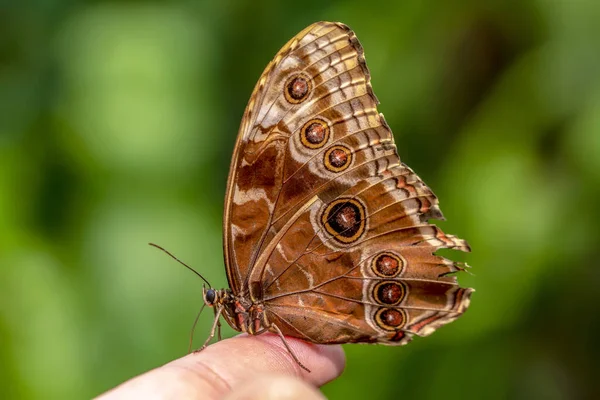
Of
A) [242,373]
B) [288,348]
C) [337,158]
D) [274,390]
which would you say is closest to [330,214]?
[337,158]

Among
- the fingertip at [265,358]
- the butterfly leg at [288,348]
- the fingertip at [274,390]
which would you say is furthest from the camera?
the butterfly leg at [288,348]

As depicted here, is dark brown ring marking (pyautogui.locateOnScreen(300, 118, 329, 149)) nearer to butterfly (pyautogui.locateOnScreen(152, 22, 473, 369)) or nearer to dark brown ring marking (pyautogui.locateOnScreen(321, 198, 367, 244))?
butterfly (pyautogui.locateOnScreen(152, 22, 473, 369))

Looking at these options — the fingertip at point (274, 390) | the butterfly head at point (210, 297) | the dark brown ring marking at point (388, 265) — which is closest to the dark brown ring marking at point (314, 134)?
the dark brown ring marking at point (388, 265)

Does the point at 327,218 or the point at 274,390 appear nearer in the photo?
the point at 274,390

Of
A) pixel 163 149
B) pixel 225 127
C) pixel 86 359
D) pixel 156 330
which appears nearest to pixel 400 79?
pixel 225 127

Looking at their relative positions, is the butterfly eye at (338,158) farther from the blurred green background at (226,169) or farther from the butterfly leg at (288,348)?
the blurred green background at (226,169)

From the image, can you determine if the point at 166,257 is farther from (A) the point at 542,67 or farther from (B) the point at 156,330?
(A) the point at 542,67

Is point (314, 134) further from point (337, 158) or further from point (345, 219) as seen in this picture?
point (345, 219)
